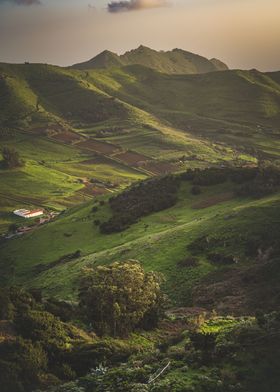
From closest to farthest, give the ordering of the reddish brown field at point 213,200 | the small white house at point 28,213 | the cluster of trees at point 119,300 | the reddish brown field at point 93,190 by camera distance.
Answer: the cluster of trees at point 119,300, the reddish brown field at point 213,200, the small white house at point 28,213, the reddish brown field at point 93,190

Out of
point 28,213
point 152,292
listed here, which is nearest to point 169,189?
point 152,292

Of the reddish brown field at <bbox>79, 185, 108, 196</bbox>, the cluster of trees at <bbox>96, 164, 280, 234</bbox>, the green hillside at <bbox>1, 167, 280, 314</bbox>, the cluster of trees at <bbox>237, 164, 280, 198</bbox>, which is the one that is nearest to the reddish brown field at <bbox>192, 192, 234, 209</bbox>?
the green hillside at <bbox>1, 167, 280, 314</bbox>

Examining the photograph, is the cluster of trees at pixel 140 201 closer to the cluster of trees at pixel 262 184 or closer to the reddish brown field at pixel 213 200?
the reddish brown field at pixel 213 200

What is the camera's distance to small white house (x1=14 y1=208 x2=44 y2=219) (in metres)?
125

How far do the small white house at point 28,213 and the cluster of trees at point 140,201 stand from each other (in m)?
41.2

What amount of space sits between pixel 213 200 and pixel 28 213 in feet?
214

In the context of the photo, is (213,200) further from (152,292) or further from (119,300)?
(119,300)

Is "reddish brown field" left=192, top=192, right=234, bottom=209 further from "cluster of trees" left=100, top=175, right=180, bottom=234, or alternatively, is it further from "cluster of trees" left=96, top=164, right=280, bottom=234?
"cluster of trees" left=100, top=175, right=180, bottom=234

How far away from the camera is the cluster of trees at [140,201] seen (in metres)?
76.2

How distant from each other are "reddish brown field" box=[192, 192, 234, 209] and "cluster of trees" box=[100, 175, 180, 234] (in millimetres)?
5331

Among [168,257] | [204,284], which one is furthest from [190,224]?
[204,284]

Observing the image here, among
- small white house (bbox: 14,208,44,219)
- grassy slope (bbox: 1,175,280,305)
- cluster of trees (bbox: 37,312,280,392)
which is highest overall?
cluster of trees (bbox: 37,312,280,392)

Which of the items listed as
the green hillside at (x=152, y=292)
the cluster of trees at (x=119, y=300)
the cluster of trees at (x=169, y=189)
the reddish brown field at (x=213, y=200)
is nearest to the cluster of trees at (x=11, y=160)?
the green hillside at (x=152, y=292)

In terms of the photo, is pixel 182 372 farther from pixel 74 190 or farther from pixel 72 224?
pixel 74 190
